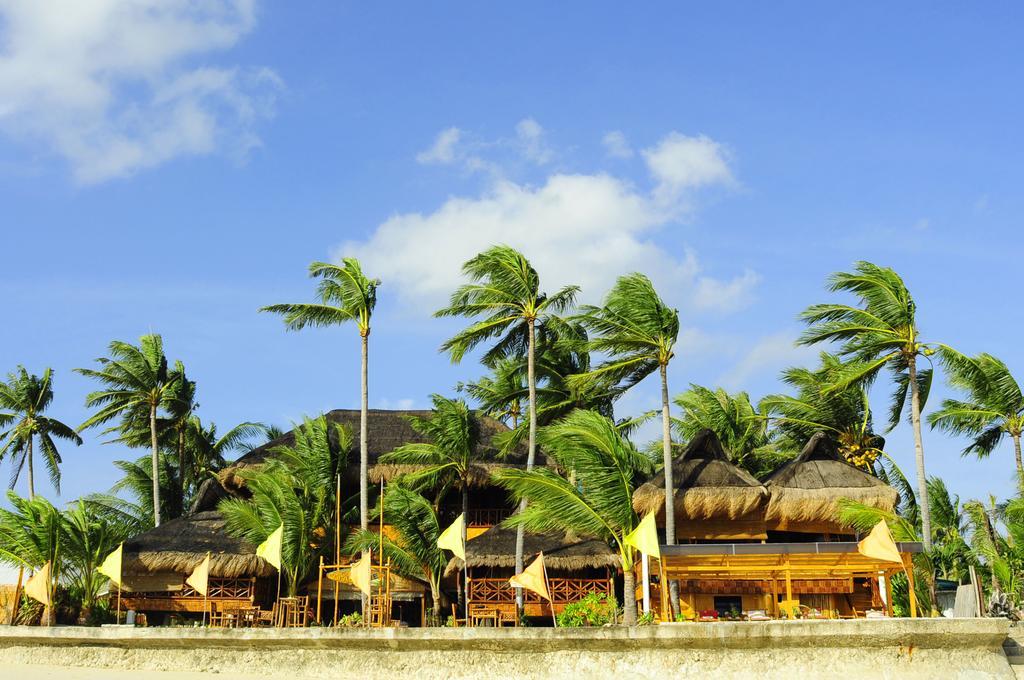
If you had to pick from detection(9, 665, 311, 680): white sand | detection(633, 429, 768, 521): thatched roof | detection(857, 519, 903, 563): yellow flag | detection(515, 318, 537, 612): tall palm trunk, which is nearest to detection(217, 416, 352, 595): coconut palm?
detection(9, 665, 311, 680): white sand

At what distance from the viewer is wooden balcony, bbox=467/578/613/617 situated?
941 inches

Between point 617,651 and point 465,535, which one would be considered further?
point 465,535

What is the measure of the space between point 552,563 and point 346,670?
632 centimetres

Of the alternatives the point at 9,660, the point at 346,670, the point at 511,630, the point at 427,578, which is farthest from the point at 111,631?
the point at 511,630

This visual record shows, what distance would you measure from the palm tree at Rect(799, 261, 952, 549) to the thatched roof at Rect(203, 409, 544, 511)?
9713 mm

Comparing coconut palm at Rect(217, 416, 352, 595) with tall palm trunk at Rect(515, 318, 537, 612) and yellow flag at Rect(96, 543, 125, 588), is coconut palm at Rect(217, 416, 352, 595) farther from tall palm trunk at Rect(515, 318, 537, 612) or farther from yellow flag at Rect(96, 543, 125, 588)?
tall palm trunk at Rect(515, 318, 537, 612)

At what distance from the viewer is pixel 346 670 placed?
62.6 ft

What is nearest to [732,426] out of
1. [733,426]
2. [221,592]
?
[733,426]

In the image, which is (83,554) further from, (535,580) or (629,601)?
(629,601)

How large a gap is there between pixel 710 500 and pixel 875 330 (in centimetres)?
540

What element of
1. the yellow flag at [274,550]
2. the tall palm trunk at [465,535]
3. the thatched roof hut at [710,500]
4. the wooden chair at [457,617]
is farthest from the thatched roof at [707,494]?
the yellow flag at [274,550]

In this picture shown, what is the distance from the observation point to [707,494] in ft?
73.9

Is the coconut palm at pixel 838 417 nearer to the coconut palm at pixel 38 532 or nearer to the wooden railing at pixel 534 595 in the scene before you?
the wooden railing at pixel 534 595

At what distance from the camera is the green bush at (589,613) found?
2008 cm
